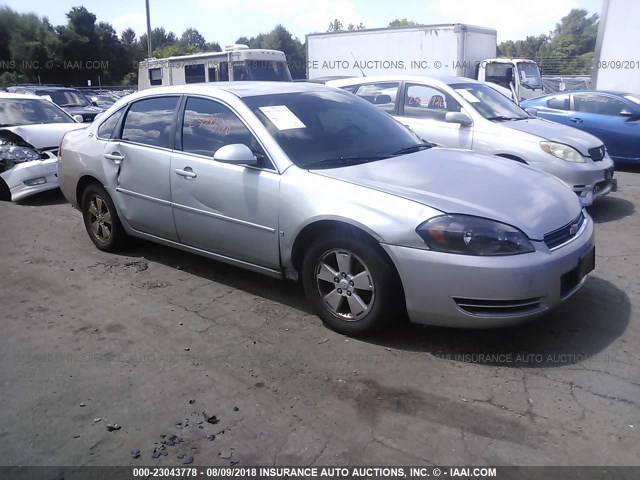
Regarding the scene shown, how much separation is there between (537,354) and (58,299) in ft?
11.6

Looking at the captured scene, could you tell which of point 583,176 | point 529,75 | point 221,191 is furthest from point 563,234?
point 529,75

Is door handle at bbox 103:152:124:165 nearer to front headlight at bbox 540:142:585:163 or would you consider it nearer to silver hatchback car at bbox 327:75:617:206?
silver hatchback car at bbox 327:75:617:206

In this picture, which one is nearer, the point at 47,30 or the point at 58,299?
the point at 58,299

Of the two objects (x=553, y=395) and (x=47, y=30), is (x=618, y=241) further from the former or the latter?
(x=47, y=30)

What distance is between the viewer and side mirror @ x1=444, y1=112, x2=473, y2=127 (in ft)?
21.6

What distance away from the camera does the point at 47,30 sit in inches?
1831

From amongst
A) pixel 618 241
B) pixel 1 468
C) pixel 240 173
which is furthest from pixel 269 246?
pixel 618 241

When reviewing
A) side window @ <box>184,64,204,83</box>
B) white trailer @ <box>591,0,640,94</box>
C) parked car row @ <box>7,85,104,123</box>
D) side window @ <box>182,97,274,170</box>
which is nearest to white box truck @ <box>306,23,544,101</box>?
white trailer @ <box>591,0,640,94</box>

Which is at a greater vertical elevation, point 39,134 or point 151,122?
point 151,122

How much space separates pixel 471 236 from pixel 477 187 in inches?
20.9

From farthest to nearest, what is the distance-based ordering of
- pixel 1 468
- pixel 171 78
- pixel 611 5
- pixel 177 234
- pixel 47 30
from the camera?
pixel 47 30
pixel 171 78
pixel 611 5
pixel 177 234
pixel 1 468

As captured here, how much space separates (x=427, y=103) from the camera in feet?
24.0

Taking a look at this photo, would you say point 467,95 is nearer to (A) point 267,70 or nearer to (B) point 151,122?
(B) point 151,122

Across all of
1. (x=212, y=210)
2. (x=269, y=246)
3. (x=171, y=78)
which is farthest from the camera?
(x=171, y=78)
